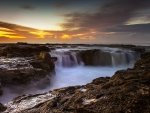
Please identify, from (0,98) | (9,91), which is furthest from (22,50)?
(0,98)

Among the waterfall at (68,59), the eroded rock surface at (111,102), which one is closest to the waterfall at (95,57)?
the waterfall at (68,59)

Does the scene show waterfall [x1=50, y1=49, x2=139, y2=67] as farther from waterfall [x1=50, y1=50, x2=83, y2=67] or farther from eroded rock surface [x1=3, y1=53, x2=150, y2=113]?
eroded rock surface [x1=3, y1=53, x2=150, y2=113]

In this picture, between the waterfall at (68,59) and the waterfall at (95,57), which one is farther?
the waterfall at (95,57)

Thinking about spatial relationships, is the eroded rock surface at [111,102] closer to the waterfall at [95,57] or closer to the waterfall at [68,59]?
the waterfall at [68,59]

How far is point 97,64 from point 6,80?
14.9 metres

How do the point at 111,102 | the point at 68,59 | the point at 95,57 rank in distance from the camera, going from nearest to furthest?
the point at 111,102 < the point at 68,59 < the point at 95,57

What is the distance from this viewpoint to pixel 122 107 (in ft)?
11.3

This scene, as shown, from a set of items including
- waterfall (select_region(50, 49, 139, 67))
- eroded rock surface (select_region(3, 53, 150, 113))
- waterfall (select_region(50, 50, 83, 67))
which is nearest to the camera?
eroded rock surface (select_region(3, 53, 150, 113))

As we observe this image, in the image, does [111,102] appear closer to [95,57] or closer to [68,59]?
[68,59]

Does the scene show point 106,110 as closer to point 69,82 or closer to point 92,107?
point 92,107

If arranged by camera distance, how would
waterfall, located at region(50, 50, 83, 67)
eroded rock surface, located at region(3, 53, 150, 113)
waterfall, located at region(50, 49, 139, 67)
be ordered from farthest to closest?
waterfall, located at region(50, 49, 139, 67) < waterfall, located at region(50, 50, 83, 67) < eroded rock surface, located at region(3, 53, 150, 113)

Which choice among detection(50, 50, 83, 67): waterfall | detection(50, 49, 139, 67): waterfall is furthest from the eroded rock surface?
detection(50, 49, 139, 67): waterfall

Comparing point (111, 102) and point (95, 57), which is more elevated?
point (111, 102)

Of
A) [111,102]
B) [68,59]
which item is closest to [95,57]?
[68,59]
